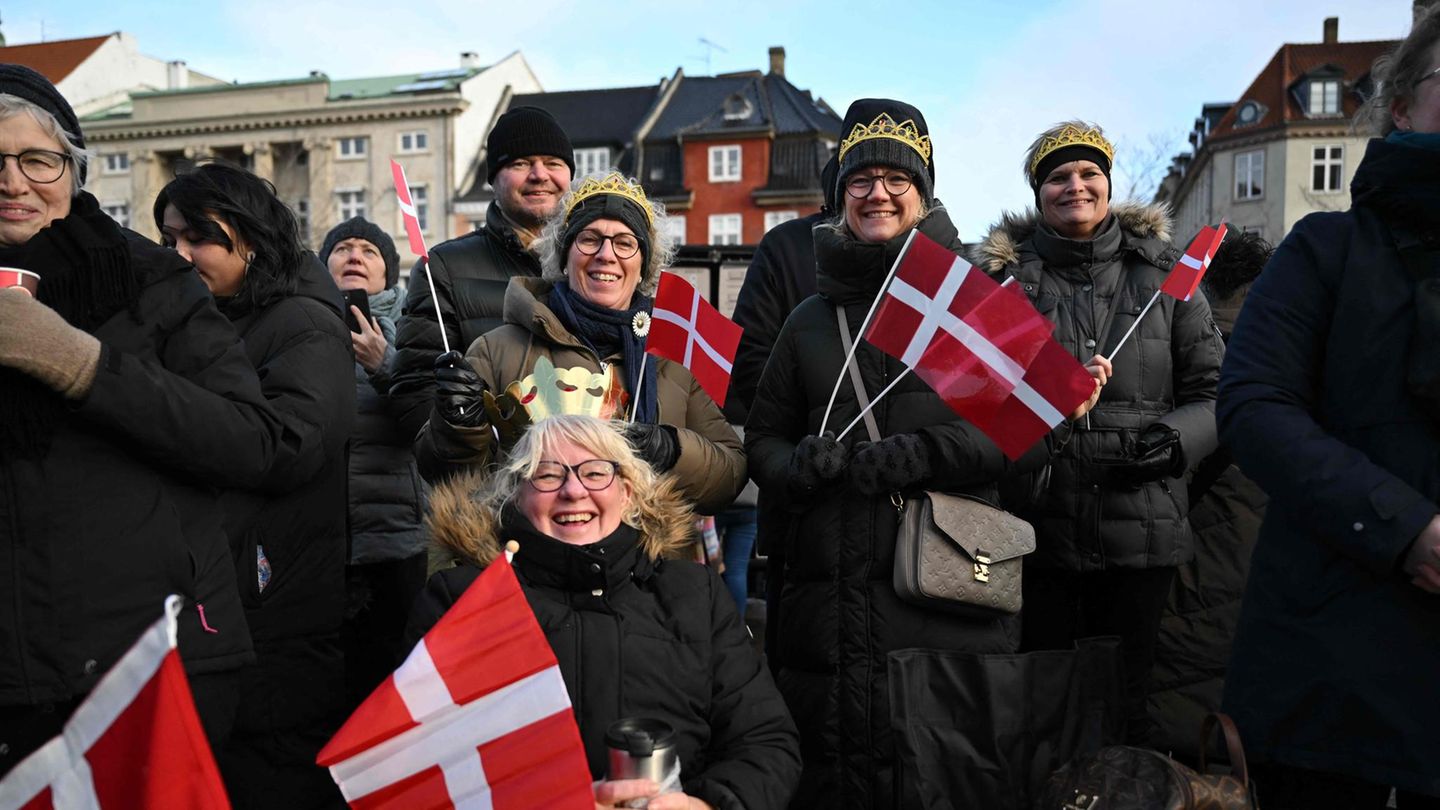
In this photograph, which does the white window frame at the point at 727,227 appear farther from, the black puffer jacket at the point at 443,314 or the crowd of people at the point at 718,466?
the black puffer jacket at the point at 443,314

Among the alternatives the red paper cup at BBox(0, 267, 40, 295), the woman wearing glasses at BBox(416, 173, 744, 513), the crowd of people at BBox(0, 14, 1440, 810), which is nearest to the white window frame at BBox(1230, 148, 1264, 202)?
the crowd of people at BBox(0, 14, 1440, 810)

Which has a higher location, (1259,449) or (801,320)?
(801,320)

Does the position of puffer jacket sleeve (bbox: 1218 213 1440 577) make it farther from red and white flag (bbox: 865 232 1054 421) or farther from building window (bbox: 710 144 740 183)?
building window (bbox: 710 144 740 183)

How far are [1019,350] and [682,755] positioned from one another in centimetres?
135

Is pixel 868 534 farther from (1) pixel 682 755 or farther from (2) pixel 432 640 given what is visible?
(2) pixel 432 640

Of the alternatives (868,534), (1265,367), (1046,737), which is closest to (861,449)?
(868,534)

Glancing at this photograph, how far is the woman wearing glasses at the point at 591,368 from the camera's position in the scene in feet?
11.0

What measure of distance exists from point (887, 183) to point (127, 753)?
2501 millimetres

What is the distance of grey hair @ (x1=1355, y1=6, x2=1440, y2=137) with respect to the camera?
2283mm

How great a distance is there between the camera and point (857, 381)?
340 cm

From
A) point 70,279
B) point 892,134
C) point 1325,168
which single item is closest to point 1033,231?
point 892,134

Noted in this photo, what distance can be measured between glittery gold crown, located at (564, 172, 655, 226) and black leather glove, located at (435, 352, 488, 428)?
0.73m

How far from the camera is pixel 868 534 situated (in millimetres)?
3232

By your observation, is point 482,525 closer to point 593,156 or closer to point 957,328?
point 957,328
